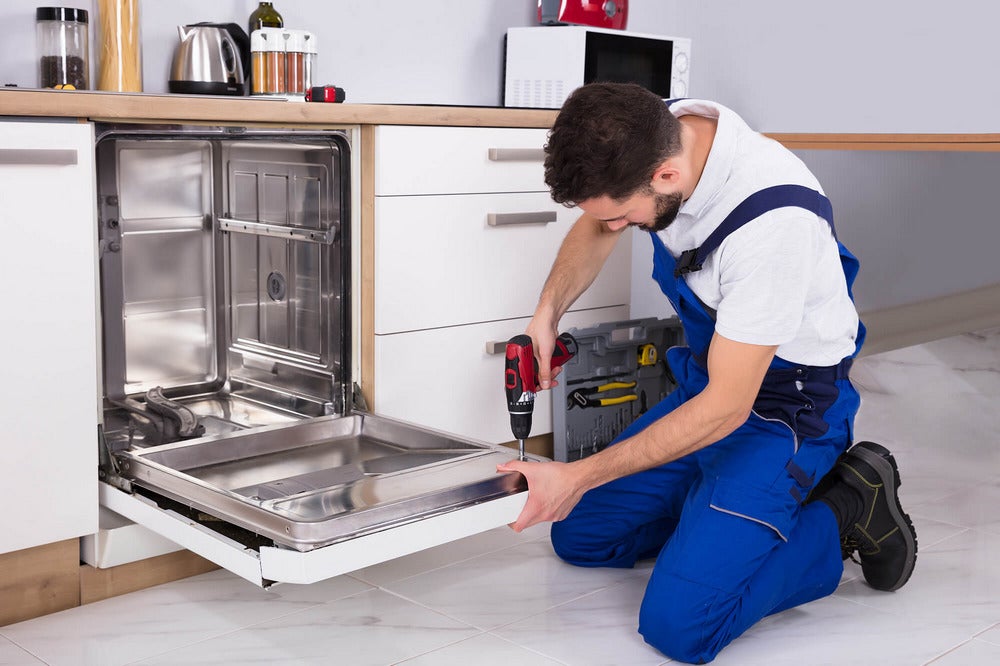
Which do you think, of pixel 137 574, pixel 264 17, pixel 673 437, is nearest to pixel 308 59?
pixel 264 17

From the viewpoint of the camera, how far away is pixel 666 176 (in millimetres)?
1744

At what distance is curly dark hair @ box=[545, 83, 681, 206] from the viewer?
1.65 metres

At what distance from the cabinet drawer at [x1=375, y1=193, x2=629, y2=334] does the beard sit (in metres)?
0.71

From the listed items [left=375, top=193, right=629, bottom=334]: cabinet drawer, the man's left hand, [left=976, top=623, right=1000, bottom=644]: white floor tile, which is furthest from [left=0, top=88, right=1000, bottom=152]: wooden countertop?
[left=976, top=623, right=1000, bottom=644]: white floor tile

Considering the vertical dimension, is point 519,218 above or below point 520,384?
above

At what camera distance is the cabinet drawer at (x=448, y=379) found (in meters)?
2.38

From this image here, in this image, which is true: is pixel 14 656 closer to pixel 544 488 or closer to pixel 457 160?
pixel 544 488

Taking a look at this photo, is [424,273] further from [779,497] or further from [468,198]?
[779,497]

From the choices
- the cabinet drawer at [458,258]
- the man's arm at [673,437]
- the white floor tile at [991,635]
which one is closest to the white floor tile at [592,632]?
the man's arm at [673,437]

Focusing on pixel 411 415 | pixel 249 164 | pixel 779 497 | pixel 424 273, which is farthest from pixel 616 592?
pixel 249 164

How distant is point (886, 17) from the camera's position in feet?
10.5

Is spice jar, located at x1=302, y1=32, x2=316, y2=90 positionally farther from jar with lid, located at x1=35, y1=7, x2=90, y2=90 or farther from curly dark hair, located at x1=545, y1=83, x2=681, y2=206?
curly dark hair, located at x1=545, y1=83, x2=681, y2=206

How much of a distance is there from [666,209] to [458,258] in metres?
0.80

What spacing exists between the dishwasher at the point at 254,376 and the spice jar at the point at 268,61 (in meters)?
0.14
